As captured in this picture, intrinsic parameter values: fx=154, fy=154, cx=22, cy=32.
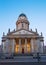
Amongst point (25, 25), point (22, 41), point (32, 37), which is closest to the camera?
point (32, 37)

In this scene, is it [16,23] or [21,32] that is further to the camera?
[16,23]

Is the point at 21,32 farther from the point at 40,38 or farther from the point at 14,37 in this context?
the point at 40,38

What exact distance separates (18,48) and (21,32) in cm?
625

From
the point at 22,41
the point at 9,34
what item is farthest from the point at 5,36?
the point at 22,41

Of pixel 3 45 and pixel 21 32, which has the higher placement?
pixel 21 32

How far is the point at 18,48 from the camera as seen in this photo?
5338 cm

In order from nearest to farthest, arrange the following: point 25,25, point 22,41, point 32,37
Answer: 1. point 32,37
2. point 22,41
3. point 25,25

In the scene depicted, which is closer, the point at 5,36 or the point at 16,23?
the point at 5,36

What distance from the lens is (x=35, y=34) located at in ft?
163

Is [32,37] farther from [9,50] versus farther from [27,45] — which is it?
[9,50]

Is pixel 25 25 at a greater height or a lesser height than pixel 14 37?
greater

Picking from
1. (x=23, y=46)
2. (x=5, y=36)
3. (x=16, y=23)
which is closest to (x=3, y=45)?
(x=5, y=36)

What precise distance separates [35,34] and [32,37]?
1.40m

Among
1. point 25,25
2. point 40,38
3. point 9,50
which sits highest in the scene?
point 25,25
